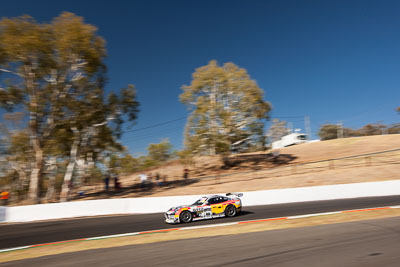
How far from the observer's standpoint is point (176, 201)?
18562 mm

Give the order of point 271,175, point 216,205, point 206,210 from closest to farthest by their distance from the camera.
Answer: point 206,210 < point 216,205 < point 271,175

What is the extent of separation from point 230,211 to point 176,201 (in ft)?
18.1

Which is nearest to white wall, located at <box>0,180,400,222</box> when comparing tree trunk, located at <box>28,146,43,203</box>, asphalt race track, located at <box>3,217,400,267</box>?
tree trunk, located at <box>28,146,43,203</box>

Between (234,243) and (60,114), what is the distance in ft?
75.5

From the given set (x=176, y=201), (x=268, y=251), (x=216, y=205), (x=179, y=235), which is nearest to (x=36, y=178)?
(x=176, y=201)

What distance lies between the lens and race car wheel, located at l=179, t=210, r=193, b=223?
13194 millimetres

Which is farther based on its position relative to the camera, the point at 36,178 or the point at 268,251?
the point at 36,178

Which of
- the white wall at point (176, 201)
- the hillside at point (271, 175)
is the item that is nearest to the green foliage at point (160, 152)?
the hillside at point (271, 175)

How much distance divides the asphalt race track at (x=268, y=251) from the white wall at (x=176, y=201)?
31.7 feet

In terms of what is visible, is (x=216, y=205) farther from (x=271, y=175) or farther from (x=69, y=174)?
(x=69, y=174)

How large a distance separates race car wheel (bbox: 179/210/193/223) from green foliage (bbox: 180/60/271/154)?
767 inches

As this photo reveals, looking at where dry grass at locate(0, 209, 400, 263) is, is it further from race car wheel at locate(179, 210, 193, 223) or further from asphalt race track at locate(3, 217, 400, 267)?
race car wheel at locate(179, 210, 193, 223)

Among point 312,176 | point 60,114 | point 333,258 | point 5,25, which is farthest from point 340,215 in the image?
point 5,25

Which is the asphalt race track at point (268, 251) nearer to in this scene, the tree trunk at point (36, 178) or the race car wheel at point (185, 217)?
the race car wheel at point (185, 217)
